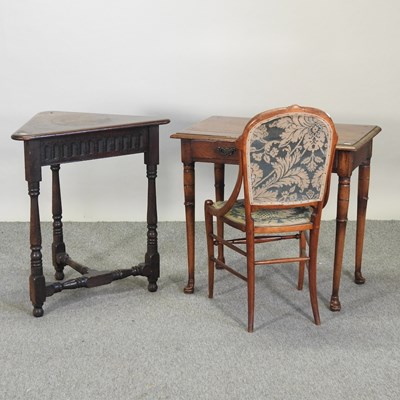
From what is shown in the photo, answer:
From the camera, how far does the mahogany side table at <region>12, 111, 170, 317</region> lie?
12.2 feet

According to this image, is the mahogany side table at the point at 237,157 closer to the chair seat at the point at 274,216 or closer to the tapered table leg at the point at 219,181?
the chair seat at the point at 274,216

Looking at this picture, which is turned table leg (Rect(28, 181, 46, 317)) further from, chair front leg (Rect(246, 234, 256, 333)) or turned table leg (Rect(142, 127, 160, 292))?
chair front leg (Rect(246, 234, 256, 333))

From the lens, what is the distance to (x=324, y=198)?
12.4ft

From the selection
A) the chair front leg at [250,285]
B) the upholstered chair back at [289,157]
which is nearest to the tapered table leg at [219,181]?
the chair front leg at [250,285]

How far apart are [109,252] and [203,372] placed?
1656mm

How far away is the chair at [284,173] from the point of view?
353 centimetres

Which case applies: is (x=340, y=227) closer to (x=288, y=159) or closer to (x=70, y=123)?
(x=288, y=159)

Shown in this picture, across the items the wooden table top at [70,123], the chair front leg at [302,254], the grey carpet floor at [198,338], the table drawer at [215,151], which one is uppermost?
the wooden table top at [70,123]

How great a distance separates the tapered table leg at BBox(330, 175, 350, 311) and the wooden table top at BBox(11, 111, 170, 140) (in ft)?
3.00

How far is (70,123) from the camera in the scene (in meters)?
3.95

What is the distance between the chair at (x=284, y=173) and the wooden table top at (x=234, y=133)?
0.19m

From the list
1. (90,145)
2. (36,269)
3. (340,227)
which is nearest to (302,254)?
(340,227)

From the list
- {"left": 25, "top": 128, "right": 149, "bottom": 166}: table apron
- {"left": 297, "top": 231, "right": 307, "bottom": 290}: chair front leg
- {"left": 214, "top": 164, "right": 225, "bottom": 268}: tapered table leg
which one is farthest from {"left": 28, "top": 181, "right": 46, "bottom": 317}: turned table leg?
{"left": 297, "top": 231, "right": 307, "bottom": 290}: chair front leg

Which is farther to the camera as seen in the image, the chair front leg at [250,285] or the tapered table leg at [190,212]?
the tapered table leg at [190,212]
